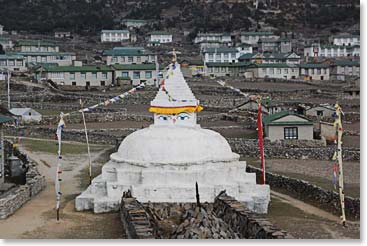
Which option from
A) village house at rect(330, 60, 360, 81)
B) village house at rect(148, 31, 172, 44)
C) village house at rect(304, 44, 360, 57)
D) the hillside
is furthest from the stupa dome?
the hillside

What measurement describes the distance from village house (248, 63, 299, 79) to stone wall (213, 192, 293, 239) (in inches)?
2591

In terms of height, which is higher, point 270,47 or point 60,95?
point 270,47

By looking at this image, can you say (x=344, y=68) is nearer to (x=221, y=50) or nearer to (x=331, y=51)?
(x=331, y=51)

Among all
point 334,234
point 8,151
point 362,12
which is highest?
point 362,12

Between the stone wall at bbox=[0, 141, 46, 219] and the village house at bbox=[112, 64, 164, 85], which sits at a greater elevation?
the village house at bbox=[112, 64, 164, 85]

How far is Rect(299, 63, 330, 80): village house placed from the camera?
89.8 meters

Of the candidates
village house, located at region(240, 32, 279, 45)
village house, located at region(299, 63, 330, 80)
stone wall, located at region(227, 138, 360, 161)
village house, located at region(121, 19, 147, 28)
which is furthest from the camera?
village house, located at region(121, 19, 147, 28)

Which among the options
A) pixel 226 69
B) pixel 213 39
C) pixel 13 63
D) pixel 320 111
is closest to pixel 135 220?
pixel 320 111

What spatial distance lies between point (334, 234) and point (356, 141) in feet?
71.0

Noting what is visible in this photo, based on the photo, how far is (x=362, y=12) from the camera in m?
17.1

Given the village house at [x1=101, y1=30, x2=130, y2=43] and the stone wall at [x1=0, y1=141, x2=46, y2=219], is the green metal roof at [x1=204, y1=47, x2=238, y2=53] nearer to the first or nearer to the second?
the village house at [x1=101, y1=30, x2=130, y2=43]

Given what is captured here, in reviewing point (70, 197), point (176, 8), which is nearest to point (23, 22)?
point (176, 8)

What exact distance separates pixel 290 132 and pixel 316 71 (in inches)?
2078

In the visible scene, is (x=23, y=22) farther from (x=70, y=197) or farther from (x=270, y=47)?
(x=70, y=197)
